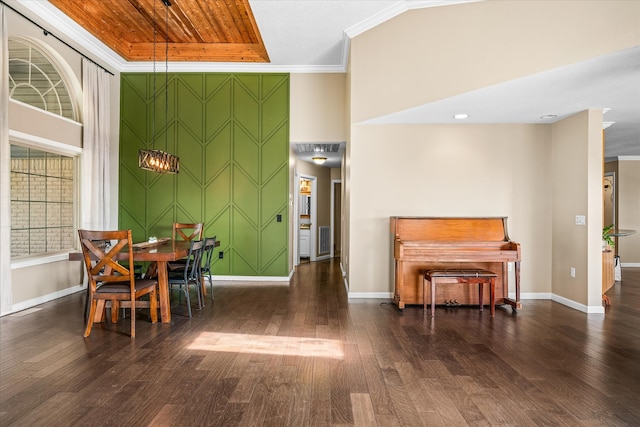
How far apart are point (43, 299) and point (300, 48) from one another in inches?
181

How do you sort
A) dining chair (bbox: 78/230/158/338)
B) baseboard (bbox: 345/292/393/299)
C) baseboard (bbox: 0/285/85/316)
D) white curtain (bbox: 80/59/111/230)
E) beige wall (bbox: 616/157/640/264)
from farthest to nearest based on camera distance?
beige wall (bbox: 616/157/640/264), white curtain (bbox: 80/59/111/230), baseboard (bbox: 345/292/393/299), baseboard (bbox: 0/285/85/316), dining chair (bbox: 78/230/158/338)

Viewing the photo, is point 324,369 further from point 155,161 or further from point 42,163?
point 42,163

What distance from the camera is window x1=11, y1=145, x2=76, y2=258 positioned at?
4.20m

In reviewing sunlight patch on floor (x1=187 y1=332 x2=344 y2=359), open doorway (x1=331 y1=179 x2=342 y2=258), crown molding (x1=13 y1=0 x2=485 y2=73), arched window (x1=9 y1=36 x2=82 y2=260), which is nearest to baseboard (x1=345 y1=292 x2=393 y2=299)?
sunlight patch on floor (x1=187 y1=332 x2=344 y2=359)

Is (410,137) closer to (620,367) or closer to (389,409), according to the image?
(620,367)

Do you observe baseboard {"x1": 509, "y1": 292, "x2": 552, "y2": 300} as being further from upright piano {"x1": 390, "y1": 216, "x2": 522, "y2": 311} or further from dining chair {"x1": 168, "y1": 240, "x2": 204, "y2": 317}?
dining chair {"x1": 168, "y1": 240, "x2": 204, "y2": 317}

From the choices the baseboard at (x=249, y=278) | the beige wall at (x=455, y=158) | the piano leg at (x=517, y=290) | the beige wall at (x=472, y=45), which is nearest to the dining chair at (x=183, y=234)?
the baseboard at (x=249, y=278)

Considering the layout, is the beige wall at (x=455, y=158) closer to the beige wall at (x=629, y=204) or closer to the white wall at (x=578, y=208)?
the white wall at (x=578, y=208)

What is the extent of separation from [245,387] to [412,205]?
127 inches

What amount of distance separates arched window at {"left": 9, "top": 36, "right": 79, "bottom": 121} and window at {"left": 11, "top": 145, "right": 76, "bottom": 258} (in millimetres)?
590

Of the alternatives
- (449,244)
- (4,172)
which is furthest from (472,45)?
(4,172)

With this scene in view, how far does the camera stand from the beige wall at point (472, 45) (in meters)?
2.88

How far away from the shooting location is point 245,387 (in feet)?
7.49

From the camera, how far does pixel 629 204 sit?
7.94 m
